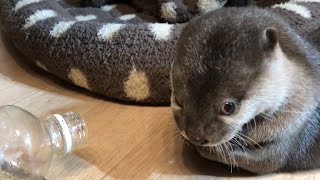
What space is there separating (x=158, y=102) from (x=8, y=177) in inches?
18.5

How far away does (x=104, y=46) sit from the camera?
4.29 feet

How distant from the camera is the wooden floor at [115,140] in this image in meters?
1.05

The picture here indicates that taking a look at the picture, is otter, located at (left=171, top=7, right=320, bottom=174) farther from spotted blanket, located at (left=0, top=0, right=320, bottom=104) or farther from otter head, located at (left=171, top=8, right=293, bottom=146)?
spotted blanket, located at (left=0, top=0, right=320, bottom=104)

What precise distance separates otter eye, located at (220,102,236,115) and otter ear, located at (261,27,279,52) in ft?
0.38

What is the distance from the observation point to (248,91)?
0.87m

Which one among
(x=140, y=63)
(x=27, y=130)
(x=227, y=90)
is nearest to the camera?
(x=227, y=90)

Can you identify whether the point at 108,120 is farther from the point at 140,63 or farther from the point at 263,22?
the point at 263,22

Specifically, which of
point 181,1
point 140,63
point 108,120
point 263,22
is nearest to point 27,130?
point 108,120

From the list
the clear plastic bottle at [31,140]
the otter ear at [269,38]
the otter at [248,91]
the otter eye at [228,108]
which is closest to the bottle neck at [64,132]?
the clear plastic bottle at [31,140]

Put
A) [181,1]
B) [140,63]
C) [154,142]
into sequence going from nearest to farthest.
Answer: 1. [154,142]
2. [140,63]
3. [181,1]

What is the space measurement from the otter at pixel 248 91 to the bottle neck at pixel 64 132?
0.22 metres

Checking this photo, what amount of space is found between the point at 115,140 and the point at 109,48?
0.27 meters

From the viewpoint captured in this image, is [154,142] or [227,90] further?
[154,142]

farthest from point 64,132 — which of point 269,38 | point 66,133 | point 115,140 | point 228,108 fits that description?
point 269,38
